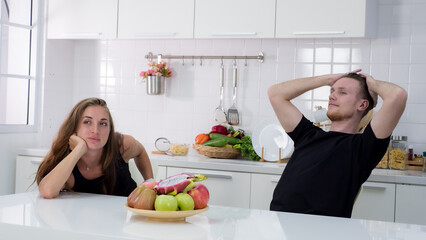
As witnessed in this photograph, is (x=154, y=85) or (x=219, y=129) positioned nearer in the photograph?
(x=219, y=129)

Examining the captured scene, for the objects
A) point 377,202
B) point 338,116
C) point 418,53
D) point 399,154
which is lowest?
point 377,202

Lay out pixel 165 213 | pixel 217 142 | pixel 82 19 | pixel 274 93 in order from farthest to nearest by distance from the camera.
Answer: pixel 82 19, pixel 217 142, pixel 274 93, pixel 165 213

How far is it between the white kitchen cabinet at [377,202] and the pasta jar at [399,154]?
41cm

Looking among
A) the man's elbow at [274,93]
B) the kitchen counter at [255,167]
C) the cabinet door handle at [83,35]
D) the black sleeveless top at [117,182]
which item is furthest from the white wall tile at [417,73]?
the cabinet door handle at [83,35]

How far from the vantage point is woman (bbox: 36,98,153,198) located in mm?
2463

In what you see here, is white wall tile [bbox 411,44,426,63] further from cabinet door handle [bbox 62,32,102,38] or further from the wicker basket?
cabinet door handle [bbox 62,32,102,38]

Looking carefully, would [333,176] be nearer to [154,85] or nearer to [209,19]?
[209,19]

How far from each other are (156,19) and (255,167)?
1310mm

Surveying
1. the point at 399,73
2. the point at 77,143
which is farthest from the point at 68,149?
the point at 399,73

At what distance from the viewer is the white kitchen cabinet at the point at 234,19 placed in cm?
372

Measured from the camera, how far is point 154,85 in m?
4.27

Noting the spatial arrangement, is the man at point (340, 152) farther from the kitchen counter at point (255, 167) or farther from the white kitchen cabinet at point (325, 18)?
the white kitchen cabinet at point (325, 18)

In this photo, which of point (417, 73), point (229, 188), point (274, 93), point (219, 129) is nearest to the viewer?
point (274, 93)

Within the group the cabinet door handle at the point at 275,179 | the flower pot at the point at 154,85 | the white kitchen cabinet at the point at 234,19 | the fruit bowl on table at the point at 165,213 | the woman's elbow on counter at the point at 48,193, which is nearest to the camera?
the fruit bowl on table at the point at 165,213
